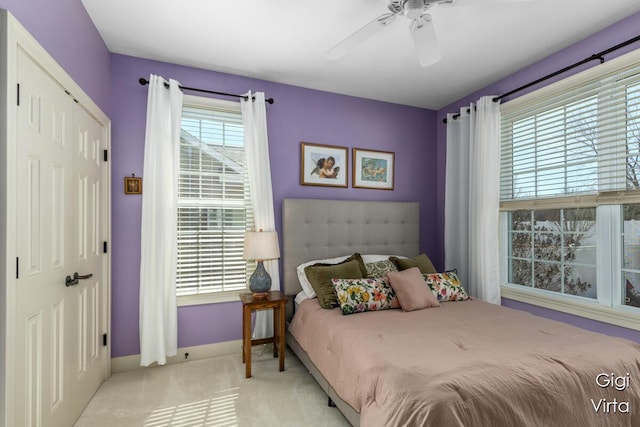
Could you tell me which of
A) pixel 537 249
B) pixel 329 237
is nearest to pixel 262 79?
pixel 329 237

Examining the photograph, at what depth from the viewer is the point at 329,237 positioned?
11.2ft

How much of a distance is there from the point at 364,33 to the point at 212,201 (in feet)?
6.50

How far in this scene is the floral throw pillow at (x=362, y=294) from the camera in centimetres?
252

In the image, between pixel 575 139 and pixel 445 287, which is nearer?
pixel 575 139

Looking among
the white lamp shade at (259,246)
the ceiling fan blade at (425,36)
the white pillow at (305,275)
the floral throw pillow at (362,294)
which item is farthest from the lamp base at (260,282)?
the ceiling fan blade at (425,36)

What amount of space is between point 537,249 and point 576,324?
0.69m

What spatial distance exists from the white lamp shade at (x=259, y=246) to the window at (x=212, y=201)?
1.58ft

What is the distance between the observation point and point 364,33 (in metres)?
1.98

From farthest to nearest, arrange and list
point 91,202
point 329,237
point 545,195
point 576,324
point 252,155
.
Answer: point 329,237 < point 252,155 < point 545,195 < point 576,324 < point 91,202

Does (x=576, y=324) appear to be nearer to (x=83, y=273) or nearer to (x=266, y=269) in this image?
(x=266, y=269)

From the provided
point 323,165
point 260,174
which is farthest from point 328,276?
point 323,165

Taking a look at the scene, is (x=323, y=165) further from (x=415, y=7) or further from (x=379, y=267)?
(x=415, y=7)

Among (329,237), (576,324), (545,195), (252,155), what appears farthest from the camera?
(329,237)

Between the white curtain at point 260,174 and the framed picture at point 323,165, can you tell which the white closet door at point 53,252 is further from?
the framed picture at point 323,165
